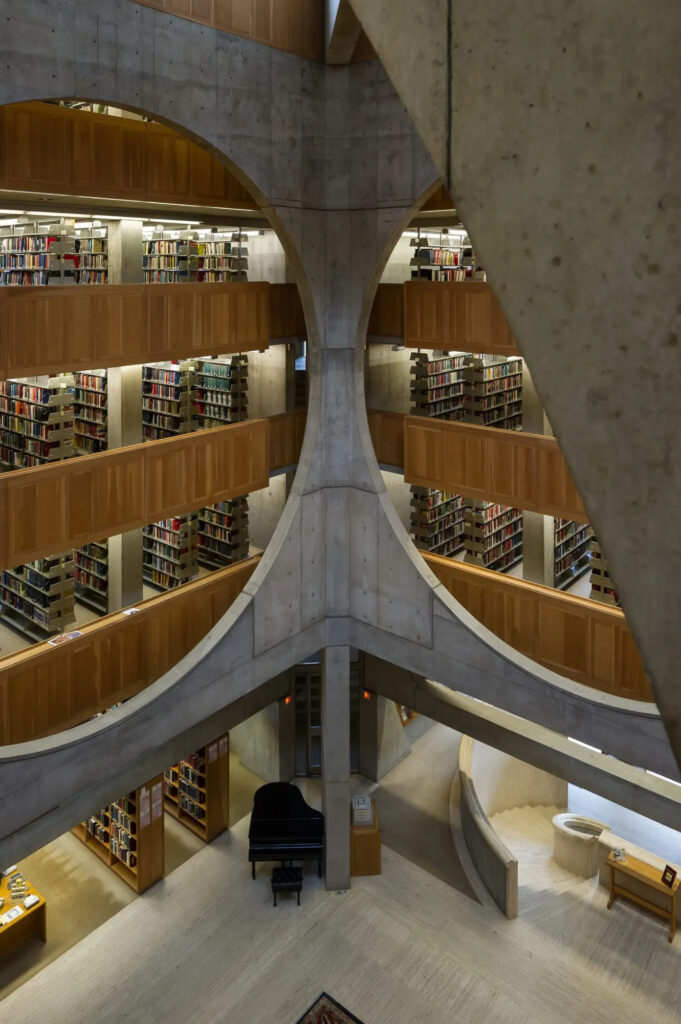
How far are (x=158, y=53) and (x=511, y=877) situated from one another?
387 inches

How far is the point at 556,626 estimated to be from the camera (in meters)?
9.00

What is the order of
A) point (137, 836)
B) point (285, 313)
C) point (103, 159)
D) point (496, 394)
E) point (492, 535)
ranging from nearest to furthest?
point (103, 159) < point (285, 313) < point (137, 836) < point (496, 394) < point (492, 535)

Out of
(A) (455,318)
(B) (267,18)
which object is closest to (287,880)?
(A) (455,318)

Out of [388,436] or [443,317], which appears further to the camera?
[388,436]

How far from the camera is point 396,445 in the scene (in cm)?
Answer: 1024

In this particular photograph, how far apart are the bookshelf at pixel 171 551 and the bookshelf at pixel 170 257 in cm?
325

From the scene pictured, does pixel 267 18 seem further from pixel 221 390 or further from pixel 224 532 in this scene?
pixel 224 532

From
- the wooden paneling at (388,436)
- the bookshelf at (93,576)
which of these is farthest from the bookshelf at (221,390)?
the bookshelf at (93,576)

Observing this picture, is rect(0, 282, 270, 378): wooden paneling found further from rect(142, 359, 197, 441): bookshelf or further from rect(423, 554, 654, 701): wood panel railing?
rect(423, 554, 654, 701): wood panel railing

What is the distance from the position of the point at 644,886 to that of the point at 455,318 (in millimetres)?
7461

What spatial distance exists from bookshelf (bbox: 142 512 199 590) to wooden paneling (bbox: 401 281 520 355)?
389 centimetres

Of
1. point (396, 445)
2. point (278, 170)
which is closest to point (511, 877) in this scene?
point (396, 445)

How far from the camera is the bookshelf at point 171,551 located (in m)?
11.0

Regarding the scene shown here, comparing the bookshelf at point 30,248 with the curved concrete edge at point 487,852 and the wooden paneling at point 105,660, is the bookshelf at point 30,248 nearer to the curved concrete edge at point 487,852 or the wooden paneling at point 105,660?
the wooden paneling at point 105,660
